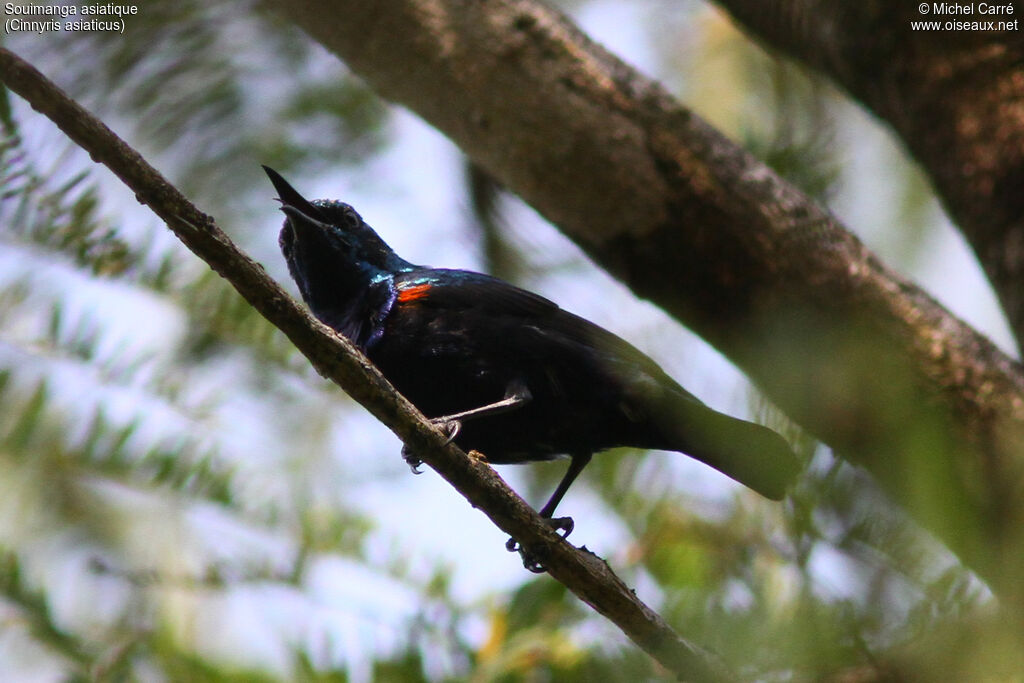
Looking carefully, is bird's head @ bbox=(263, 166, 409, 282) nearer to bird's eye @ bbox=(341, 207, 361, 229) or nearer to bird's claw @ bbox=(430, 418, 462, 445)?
bird's eye @ bbox=(341, 207, 361, 229)

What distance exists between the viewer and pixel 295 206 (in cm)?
381

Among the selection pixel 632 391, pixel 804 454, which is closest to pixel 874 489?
pixel 804 454

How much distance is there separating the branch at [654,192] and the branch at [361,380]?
1.25 meters

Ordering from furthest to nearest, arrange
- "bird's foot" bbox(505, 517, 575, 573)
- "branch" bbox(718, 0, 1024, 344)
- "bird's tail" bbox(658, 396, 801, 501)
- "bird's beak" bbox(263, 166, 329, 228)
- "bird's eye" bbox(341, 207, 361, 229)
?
"bird's eye" bbox(341, 207, 361, 229), "branch" bbox(718, 0, 1024, 344), "bird's beak" bbox(263, 166, 329, 228), "bird's foot" bbox(505, 517, 575, 573), "bird's tail" bbox(658, 396, 801, 501)

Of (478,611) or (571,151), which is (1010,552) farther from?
(571,151)

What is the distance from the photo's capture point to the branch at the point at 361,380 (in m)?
1.87

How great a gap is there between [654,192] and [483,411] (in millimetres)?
1204

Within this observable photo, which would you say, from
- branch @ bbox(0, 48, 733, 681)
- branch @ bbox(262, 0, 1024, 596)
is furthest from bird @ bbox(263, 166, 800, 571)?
branch @ bbox(0, 48, 733, 681)

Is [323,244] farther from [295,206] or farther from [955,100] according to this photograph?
[955,100]

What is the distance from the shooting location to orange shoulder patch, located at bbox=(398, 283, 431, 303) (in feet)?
11.6

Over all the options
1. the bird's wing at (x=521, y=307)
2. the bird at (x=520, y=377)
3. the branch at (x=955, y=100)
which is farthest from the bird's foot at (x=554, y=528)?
the branch at (x=955, y=100)

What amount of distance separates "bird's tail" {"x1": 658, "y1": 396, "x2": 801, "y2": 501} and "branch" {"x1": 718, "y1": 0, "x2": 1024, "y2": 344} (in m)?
1.39

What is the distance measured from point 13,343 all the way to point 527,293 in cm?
168

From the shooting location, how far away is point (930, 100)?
13.1ft
